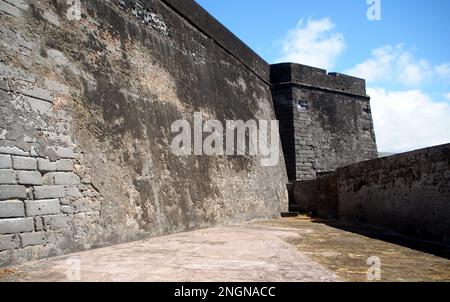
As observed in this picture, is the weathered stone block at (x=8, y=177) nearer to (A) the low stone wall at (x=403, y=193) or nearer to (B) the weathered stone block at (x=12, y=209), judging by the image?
(B) the weathered stone block at (x=12, y=209)

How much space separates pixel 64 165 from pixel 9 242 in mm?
1102

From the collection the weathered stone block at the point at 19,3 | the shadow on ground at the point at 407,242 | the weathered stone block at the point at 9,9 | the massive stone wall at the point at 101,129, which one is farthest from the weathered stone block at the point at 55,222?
the shadow on ground at the point at 407,242

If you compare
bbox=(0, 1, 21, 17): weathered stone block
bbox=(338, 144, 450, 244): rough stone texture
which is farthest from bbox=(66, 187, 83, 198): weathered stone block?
bbox=(338, 144, 450, 244): rough stone texture

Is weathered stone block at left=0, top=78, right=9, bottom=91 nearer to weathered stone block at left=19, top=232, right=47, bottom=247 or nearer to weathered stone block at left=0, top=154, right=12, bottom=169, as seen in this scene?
weathered stone block at left=0, top=154, right=12, bottom=169

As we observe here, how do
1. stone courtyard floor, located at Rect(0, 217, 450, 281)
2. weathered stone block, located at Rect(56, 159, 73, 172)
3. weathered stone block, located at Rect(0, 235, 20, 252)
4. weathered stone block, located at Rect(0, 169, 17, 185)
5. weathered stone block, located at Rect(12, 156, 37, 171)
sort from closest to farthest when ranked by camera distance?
stone courtyard floor, located at Rect(0, 217, 450, 281), weathered stone block, located at Rect(0, 235, 20, 252), weathered stone block, located at Rect(0, 169, 17, 185), weathered stone block, located at Rect(12, 156, 37, 171), weathered stone block, located at Rect(56, 159, 73, 172)

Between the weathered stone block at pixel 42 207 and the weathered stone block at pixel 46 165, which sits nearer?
the weathered stone block at pixel 42 207

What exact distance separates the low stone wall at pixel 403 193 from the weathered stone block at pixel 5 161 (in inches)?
219

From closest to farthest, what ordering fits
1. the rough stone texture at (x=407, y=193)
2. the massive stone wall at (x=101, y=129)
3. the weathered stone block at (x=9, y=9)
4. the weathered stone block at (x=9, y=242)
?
the weathered stone block at (x=9, y=242) → the massive stone wall at (x=101, y=129) → the weathered stone block at (x=9, y=9) → the rough stone texture at (x=407, y=193)

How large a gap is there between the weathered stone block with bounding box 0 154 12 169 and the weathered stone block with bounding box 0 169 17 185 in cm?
4

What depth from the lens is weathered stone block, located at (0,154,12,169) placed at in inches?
145

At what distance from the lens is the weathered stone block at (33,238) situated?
3745 millimetres

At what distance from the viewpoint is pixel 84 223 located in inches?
176

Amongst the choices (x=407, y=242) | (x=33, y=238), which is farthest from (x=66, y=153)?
(x=407, y=242)
